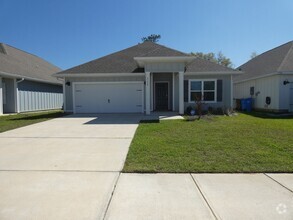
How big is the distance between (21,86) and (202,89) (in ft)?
44.0

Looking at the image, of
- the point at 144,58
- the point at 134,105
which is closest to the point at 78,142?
the point at 144,58

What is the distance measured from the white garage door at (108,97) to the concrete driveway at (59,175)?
27.1ft

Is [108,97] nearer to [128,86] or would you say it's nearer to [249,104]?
[128,86]

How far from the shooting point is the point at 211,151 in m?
5.64

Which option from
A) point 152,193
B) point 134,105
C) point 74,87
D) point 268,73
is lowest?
point 152,193

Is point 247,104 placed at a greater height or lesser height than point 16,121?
greater

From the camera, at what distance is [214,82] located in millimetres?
15258

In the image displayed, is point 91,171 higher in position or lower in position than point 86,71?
lower

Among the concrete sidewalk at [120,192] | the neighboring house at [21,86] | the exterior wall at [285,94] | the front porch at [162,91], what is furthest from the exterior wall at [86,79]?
the concrete sidewalk at [120,192]

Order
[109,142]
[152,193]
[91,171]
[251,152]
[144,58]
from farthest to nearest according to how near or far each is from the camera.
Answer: [144,58], [109,142], [251,152], [91,171], [152,193]

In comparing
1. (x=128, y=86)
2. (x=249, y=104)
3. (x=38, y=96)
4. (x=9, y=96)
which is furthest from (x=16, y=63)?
(x=249, y=104)

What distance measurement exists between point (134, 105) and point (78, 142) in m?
9.00

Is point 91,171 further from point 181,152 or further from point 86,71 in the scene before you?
point 86,71

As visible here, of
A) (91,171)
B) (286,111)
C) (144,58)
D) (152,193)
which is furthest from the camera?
(286,111)
